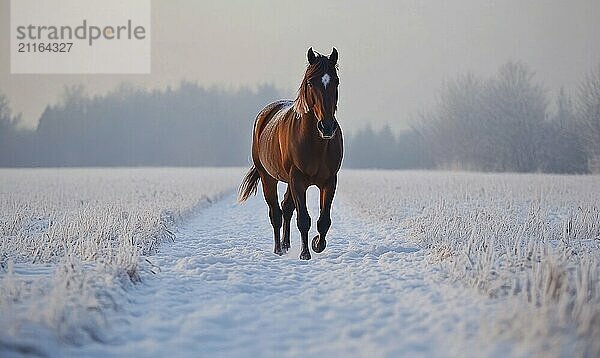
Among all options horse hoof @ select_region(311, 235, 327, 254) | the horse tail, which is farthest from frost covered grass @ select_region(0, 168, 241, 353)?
horse hoof @ select_region(311, 235, 327, 254)

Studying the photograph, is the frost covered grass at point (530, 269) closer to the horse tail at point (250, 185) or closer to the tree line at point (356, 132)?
the horse tail at point (250, 185)

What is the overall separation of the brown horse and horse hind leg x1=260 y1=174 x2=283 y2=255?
2 centimetres

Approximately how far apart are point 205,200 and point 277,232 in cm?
936

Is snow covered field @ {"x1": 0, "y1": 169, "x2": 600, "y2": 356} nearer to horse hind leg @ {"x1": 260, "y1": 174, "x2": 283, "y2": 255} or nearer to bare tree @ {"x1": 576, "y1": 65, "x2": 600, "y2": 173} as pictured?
horse hind leg @ {"x1": 260, "y1": 174, "x2": 283, "y2": 255}

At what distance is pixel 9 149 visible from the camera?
57750 mm

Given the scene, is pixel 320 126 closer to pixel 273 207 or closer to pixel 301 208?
pixel 301 208

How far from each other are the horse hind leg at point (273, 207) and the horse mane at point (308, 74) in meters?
1.80

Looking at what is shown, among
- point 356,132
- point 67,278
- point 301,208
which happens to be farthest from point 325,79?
point 356,132

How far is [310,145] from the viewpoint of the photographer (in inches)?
247

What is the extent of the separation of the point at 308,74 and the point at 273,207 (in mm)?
2483

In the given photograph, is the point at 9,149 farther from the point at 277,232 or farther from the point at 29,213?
the point at 277,232

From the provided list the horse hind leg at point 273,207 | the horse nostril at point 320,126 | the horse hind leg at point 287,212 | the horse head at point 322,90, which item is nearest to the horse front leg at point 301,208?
the horse hind leg at point 273,207

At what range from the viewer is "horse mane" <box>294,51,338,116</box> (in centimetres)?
590

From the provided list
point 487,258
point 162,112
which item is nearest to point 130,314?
point 487,258
